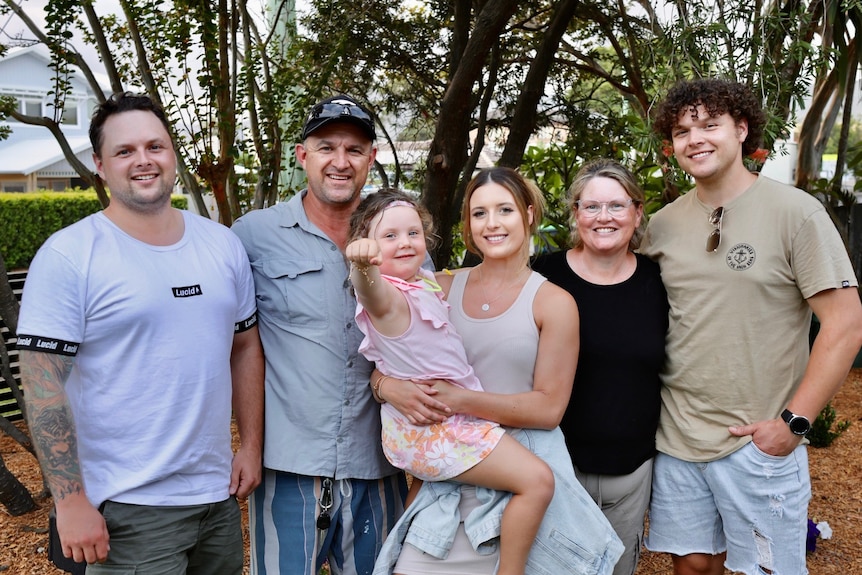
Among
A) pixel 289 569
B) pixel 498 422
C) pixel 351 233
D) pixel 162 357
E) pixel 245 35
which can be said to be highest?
pixel 245 35

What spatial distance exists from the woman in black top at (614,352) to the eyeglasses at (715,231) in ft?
0.76

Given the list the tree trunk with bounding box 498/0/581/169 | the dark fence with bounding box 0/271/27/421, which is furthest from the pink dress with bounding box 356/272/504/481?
the dark fence with bounding box 0/271/27/421

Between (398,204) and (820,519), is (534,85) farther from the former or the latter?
(398,204)

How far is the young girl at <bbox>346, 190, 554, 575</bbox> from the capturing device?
250 cm

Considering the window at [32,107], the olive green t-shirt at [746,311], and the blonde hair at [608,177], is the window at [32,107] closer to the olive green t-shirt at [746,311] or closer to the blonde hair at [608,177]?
the blonde hair at [608,177]

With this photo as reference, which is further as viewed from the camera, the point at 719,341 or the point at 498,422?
the point at 719,341

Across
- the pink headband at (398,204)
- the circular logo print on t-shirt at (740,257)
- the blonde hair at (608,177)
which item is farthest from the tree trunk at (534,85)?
the pink headband at (398,204)

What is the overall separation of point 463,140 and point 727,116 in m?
3.43

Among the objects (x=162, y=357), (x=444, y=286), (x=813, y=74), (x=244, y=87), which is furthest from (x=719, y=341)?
(x=244, y=87)

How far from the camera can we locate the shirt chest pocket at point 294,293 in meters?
2.86

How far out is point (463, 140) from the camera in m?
6.21

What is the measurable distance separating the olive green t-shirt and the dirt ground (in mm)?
2105

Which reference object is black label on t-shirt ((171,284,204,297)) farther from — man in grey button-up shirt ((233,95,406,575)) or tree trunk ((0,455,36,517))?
tree trunk ((0,455,36,517))

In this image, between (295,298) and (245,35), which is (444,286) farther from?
(245,35)
